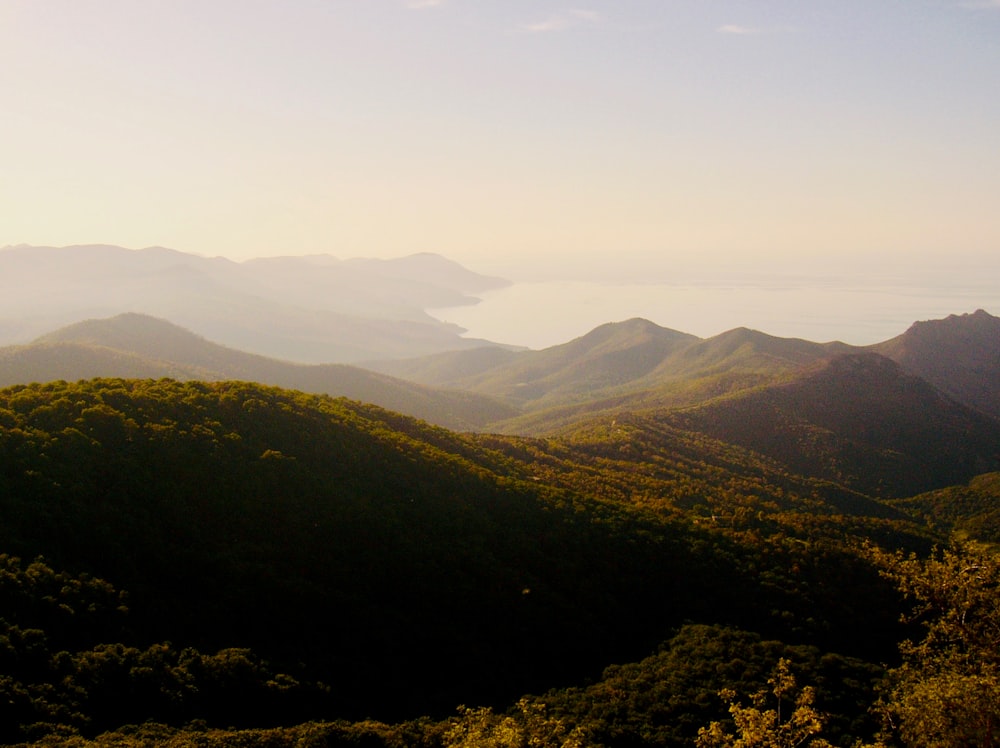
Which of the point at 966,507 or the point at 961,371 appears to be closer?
the point at 966,507

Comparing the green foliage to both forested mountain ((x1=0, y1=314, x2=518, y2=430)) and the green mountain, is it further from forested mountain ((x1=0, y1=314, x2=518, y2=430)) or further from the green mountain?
forested mountain ((x1=0, y1=314, x2=518, y2=430))

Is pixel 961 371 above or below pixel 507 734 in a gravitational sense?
above

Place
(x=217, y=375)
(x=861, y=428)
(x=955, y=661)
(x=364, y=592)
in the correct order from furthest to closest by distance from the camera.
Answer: (x=217, y=375) → (x=861, y=428) → (x=364, y=592) → (x=955, y=661)

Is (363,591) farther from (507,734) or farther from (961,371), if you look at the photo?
(961,371)

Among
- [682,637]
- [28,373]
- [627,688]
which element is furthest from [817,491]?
[28,373]

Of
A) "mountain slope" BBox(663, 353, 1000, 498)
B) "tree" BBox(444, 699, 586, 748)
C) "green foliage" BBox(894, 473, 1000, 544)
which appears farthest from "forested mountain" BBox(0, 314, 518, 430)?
"tree" BBox(444, 699, 586, 748)

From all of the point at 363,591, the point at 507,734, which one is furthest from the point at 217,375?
the point at 507,734

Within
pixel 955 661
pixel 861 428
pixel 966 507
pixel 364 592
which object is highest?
pixel 955 661

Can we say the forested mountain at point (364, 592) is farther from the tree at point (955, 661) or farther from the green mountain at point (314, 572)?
the tree at point (955, 661)
